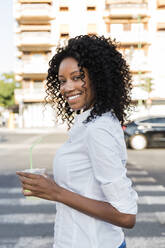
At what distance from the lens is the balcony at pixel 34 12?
149 ft

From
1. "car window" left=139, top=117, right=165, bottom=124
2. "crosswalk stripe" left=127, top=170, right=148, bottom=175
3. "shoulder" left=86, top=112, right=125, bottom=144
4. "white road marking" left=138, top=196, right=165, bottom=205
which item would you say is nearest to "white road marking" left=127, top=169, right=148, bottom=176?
"crosswalk stripe" left=127, top=170, right=148, bottom=175

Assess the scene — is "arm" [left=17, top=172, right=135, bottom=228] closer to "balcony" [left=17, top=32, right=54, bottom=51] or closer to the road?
the road

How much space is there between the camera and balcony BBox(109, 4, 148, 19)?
45.8m

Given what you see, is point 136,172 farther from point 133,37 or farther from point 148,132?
point 133,37

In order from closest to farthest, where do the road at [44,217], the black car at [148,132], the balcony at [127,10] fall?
the road at [44,217]
the black car at [148,132]
the balcony at [127,10]

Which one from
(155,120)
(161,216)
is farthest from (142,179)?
(155,120)

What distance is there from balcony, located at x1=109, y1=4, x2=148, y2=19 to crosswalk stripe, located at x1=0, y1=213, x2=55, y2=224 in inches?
1686

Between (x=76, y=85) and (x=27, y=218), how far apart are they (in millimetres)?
3870

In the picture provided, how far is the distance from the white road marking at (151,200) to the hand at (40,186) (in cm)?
477

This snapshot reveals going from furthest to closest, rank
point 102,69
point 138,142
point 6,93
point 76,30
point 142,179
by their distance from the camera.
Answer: point 6,93 < point 76,30 < point 138,142 < point 142,179 < point 102,69

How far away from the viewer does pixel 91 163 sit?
1478 mm

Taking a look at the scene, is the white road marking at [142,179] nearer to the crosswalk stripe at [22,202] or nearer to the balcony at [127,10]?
the crosswalk stripe at [22,202]

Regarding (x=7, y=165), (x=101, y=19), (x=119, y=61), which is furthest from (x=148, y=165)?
(x=101, y=19)

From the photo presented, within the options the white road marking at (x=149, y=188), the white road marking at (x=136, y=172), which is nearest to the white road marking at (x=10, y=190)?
the white road marking at (x=149, y=188)
